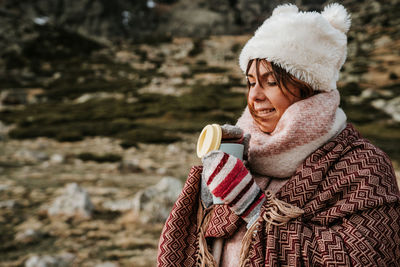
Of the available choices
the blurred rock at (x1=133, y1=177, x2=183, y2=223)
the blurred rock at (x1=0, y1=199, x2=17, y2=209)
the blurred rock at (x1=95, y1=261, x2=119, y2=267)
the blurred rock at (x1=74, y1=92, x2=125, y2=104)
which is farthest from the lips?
the blurred rock at (x1=74, y1=92, x2=125, y2=104)

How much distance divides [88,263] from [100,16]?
227 ft

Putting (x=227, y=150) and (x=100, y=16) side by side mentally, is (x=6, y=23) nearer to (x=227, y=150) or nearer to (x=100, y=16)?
(x=100, y=16)

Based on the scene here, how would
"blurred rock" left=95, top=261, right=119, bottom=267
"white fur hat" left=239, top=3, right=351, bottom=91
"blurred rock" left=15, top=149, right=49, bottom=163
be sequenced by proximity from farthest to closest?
"blurred rock" left=15, top=149, right=49, bottom=163
"blurred rock" left=95, top=261, right=119, bottom=267
"white fur hat" left=239, top=3, right=351, bottom=91

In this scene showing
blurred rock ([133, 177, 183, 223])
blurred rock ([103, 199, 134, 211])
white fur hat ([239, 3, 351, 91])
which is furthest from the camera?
blurred rock ([103, 199, 134, 211])

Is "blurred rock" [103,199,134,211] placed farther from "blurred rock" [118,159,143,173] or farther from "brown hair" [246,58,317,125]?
"brown hair" [246,58,317,125]

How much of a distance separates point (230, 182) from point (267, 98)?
604 mm

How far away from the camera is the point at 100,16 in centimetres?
6675

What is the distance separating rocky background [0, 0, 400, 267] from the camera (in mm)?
6199

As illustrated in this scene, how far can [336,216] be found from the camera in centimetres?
154

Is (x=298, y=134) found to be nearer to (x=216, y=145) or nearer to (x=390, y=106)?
(x=216, y=145)

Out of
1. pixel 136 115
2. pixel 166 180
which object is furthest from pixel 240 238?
pixel 136 115

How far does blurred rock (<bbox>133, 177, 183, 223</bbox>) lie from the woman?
453cm

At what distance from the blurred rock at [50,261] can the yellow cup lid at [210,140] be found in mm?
4022

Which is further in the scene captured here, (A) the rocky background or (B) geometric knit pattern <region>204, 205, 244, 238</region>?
(A) the rocky background
